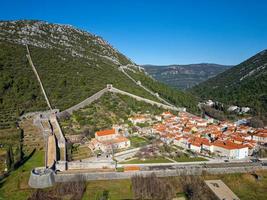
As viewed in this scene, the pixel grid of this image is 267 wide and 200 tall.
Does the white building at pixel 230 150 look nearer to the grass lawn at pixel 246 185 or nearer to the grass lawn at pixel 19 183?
the grass lawn at pixel 246 185

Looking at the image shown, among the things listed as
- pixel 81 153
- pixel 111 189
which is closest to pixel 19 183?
pixel 81 153

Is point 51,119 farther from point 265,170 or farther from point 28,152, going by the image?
point 265,170

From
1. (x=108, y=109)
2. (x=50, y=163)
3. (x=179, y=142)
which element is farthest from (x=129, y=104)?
(x=50, y=163)

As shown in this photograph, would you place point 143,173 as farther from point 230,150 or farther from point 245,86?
point 245,86

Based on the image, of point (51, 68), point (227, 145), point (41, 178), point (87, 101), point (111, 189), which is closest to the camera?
point (41, 178)

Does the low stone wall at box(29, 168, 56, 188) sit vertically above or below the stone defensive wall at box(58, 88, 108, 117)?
below

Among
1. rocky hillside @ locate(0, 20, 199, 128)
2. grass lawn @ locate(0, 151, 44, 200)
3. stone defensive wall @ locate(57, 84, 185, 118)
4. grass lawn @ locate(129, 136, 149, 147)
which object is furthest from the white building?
rocky hillside @ locate(0, 20, 199, 128)

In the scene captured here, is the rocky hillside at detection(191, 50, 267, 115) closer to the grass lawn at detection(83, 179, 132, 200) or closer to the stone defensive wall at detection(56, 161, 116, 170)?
the stone defensive wall at detection(56, 161, 116, 170)
